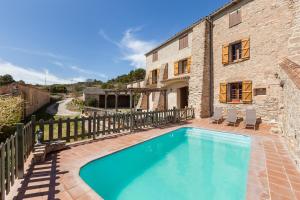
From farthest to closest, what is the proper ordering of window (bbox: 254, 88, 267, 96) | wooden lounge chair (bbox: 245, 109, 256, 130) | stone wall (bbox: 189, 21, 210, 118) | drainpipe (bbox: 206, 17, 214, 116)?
drainpipe (bbox: 206, 17, 214, 116) → stone wall (bbox: 189, 21, 210, 118) → window (bbox: 254, 88, 267, 96) → wooden lounge chair (bbox: 245, 109, 256, 130)

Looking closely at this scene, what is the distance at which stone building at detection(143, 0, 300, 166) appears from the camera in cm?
948

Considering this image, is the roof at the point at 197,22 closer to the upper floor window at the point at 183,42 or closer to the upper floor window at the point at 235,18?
the upper floor window at the point at 183,42

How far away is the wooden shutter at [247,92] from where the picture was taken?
437 inches

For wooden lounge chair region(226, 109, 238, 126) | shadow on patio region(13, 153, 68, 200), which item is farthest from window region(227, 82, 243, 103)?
shadow on patio region(13, 153, 68, 200)

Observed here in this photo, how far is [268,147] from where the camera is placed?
6027 millimetres

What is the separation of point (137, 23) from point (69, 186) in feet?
50.3

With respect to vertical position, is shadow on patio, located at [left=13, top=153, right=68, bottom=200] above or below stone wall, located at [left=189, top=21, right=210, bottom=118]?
below

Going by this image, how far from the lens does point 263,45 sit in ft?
34.5

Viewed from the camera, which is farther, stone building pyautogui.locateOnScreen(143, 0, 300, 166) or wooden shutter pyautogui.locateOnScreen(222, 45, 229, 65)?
wooden shutter pyautogui.locateOnScreen(222, 45, 229, 65)

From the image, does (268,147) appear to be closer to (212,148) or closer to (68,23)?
(212,148)

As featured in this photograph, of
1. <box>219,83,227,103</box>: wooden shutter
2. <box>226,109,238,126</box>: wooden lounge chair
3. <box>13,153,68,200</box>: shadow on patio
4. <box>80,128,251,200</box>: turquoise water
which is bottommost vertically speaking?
<box>80,128,251,200</box>: turquoise water

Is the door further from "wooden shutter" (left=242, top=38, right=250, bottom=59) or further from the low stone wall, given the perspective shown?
the low stone wall

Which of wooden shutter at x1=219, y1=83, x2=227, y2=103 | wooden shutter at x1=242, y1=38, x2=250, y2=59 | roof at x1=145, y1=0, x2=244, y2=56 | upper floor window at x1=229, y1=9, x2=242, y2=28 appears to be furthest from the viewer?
wooden shutter at x1=219, y1=83, x2=227, y2=103

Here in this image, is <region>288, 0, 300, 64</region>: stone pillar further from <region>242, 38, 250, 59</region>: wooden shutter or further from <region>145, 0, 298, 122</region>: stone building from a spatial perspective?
<region>242, 38, 250, 59</region>: wooden shutter
